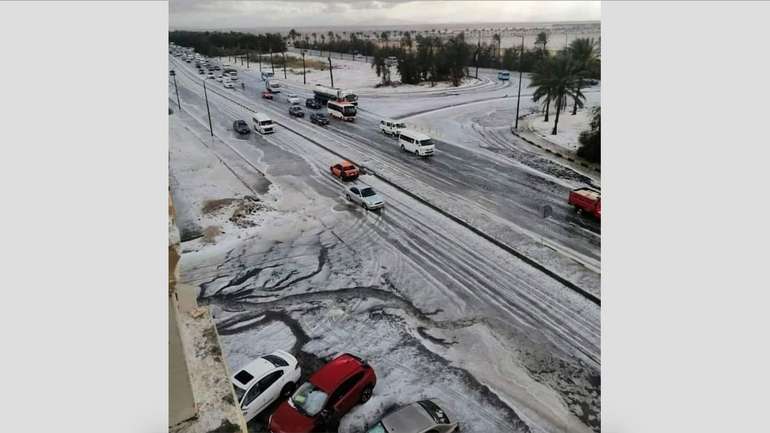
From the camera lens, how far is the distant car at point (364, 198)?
14164mm

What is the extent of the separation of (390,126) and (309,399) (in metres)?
9.85

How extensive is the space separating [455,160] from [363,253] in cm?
482

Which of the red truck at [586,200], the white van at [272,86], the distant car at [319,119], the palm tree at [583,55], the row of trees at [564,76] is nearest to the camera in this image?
the palm tree at [583,55]

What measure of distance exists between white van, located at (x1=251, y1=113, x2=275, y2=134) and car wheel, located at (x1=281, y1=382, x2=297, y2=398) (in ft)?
25.0

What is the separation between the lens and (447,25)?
13.2 meters

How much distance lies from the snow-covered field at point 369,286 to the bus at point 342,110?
3.35 feet

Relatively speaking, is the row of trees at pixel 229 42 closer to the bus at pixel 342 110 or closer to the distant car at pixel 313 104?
the distant car at pixel 313 104

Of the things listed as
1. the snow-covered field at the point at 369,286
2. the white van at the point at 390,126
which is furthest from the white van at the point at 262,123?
the white van at the point at 390,126

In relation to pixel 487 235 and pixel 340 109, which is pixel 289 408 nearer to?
pixel 487 235

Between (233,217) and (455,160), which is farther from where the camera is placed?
(455,160)

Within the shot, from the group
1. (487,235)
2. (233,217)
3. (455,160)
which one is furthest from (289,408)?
(455,160)

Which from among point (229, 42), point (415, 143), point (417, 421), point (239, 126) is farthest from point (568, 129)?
point (417, 421)

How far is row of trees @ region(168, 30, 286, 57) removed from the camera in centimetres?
1199

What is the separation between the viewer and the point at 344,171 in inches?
578
